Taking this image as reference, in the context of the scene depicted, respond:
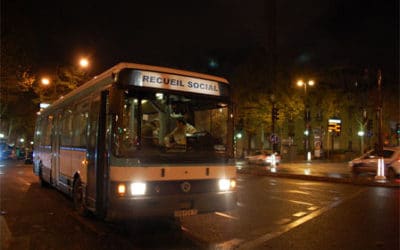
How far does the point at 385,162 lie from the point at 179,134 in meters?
17.7

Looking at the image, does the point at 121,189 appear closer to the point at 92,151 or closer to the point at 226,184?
the point at 92,151

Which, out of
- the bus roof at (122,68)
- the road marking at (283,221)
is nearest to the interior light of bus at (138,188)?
the bus roof at (122,68)

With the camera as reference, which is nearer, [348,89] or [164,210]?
[164,210]

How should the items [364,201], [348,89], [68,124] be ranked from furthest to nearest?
[348,89] → [364,201] → [68,124]

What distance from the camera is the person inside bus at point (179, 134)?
25.4 feet

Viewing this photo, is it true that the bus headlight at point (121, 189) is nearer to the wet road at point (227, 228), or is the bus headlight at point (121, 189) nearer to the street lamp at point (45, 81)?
the wet road at point (227, 228)

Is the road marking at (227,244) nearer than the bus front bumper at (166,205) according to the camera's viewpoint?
No

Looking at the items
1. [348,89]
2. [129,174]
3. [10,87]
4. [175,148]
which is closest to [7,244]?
[129,174]

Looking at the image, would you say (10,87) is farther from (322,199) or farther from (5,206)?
(322,199)

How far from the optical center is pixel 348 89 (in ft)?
181

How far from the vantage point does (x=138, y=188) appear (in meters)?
7.21

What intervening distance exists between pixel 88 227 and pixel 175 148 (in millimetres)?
2843

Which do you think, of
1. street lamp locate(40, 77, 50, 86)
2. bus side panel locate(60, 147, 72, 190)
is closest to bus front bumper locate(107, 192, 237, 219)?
bus side panel locate(60, 147, 72, 190)

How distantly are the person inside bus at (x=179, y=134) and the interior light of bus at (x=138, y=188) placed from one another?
906 millimetres
